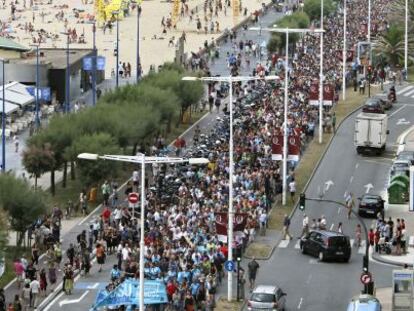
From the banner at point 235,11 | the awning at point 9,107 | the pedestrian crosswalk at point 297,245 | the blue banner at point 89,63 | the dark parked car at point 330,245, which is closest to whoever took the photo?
the dark parked car at point 330,245

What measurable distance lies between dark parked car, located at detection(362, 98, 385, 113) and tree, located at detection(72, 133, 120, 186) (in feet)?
71.3

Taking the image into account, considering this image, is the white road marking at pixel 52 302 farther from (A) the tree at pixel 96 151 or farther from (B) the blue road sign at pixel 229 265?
(A) the tree at pixel 96 151

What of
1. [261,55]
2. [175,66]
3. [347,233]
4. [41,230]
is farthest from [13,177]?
[261,55]

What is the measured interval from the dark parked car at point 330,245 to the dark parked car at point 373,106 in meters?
30.9

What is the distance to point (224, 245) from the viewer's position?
7294 centimetres

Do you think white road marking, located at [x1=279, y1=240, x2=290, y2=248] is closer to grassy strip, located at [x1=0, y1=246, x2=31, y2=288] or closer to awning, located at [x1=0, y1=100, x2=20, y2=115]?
grassy strip, located at [x1=0, y1=246, x2=31, y2=288]

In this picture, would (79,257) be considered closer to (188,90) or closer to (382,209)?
(382,209)

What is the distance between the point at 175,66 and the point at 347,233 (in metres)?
40.5

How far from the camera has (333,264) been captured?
75.3 metres

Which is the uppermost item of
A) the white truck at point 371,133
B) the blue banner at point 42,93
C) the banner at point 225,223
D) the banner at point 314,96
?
the banner at point 314,96

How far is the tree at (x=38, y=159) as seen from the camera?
8838 centimetres

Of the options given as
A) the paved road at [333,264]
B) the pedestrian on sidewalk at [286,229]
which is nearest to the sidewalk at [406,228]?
the paved road at [333,264]

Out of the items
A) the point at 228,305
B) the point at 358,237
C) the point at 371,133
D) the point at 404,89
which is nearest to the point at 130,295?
the point at 228,305

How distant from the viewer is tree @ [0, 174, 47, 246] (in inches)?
2943
